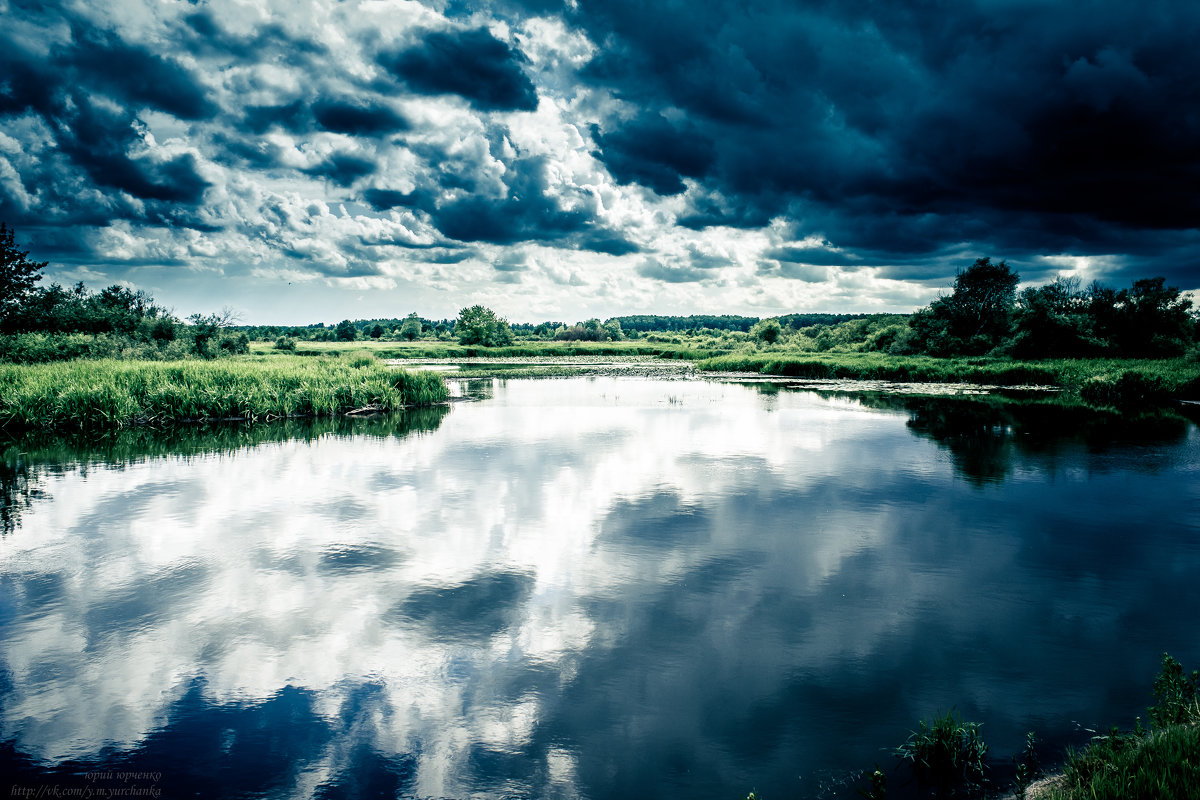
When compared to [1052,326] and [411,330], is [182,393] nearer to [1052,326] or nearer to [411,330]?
[1052,326]

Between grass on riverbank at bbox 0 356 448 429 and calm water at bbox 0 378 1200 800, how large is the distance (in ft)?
30.7

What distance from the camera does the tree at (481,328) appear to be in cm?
10469

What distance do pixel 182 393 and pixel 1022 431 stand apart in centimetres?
3180

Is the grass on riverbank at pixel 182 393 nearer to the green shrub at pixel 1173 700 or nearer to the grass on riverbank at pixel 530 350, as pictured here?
the green shrub at pixel 1173 700

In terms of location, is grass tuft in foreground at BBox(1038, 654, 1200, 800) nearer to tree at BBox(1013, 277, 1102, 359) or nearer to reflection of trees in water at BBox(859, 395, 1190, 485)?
reflection of trees in water at BBox(859, 395, 1190, 485)

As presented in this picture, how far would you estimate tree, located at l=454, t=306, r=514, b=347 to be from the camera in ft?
343

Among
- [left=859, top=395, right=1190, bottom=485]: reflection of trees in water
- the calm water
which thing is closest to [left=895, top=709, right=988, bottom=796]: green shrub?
the calm water

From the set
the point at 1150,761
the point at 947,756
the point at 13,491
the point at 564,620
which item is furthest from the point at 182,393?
the point at 1150,761

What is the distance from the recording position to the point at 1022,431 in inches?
892

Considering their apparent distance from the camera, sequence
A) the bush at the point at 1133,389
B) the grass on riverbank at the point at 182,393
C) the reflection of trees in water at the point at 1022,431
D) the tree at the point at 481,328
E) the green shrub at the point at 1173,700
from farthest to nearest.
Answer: the tree at the point at 481,328
the bush at the point at 1133,389
the grass on riverbank at the point at 182,393
the reflection of trees in water at the point at 1022,431
the green shrub at the point at 1173,700

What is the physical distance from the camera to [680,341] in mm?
115062

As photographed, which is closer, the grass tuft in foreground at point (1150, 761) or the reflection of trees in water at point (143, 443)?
the grass tuft in foreground at point (1150, 761)

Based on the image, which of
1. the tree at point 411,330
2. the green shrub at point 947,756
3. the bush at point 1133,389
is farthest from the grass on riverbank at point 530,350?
the green shrub at point 947,756

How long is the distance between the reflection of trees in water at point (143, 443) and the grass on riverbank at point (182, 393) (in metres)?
1.44
